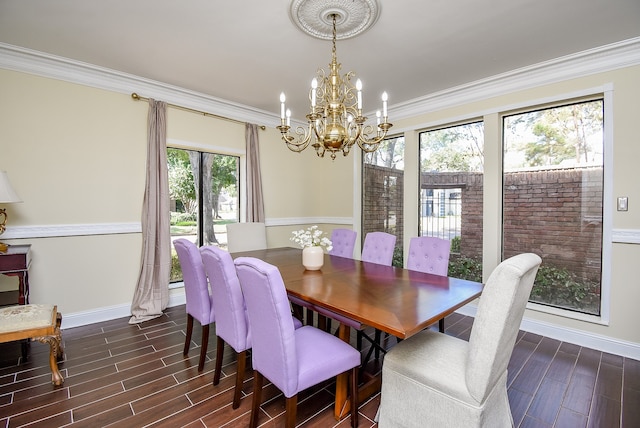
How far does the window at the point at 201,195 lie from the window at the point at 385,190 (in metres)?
2.07

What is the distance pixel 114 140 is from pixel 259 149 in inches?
74.2


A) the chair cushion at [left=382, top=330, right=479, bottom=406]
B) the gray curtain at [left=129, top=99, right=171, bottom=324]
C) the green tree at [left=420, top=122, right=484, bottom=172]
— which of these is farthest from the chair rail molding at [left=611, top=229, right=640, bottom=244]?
the gray curtain at [left=129, top=99, right=171, bottom=324]

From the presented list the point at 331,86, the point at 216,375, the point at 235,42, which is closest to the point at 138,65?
the point at 235,42

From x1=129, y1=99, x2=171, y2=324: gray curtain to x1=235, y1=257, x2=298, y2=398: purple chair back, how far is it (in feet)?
8.13

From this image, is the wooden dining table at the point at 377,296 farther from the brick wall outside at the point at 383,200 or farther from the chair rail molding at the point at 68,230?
the chair rail molding at the point at 68,230

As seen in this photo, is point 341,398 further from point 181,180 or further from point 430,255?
point 181,180

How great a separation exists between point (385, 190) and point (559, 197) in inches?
85.7

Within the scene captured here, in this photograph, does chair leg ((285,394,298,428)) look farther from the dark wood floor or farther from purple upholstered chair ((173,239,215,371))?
purple upholstered chair ((173,239,215,371))

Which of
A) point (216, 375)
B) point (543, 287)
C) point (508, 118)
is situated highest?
→ point (508, 118)

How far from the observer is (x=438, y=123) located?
392cm

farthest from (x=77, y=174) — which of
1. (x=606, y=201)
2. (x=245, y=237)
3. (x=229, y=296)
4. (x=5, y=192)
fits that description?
(x=606, y=201)

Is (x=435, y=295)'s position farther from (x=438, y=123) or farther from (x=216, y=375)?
(x=438, y=123)

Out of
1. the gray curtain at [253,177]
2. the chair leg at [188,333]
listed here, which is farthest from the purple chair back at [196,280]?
the gray curtain at [253,177]

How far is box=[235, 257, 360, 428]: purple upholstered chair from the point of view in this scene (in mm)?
1501
